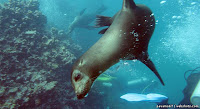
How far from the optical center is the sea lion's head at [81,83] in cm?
78

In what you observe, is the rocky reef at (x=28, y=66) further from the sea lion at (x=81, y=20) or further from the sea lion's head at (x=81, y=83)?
the sea lion at (x=81, y=20)

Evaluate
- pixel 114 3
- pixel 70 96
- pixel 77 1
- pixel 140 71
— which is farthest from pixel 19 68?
pixel 140 71

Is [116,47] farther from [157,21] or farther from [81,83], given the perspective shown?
[157,21]

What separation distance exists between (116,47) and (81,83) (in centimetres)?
43

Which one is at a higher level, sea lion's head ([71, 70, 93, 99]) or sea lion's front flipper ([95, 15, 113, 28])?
sea lion's front flipper ([95, 15, 113, 28])

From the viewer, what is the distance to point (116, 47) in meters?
1.02

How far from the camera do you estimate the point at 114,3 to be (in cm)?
2884

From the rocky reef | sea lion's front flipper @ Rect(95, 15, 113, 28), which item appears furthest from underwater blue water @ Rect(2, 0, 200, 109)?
sea lion's front flipper @ Rect(95, 15, 113, 28)

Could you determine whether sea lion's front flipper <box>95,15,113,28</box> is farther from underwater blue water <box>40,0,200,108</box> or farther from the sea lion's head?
underwater blue water <box>40,0,200,108</box>

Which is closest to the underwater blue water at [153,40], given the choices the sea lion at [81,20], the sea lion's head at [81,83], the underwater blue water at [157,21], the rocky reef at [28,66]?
the underwater blue water at [157,21]

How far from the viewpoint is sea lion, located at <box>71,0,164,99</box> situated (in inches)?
32.8

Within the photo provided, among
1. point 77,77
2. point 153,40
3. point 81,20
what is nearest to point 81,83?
point 77,77

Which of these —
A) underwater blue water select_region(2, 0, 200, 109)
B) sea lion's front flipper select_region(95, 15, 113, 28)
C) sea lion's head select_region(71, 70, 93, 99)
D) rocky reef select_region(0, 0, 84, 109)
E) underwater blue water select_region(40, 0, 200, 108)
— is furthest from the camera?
underwater blue water select_region(40, 0, 200, 108)

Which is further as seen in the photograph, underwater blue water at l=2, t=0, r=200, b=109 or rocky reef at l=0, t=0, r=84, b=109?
underwater blue water at l=2, t=0, r=200, b=109
